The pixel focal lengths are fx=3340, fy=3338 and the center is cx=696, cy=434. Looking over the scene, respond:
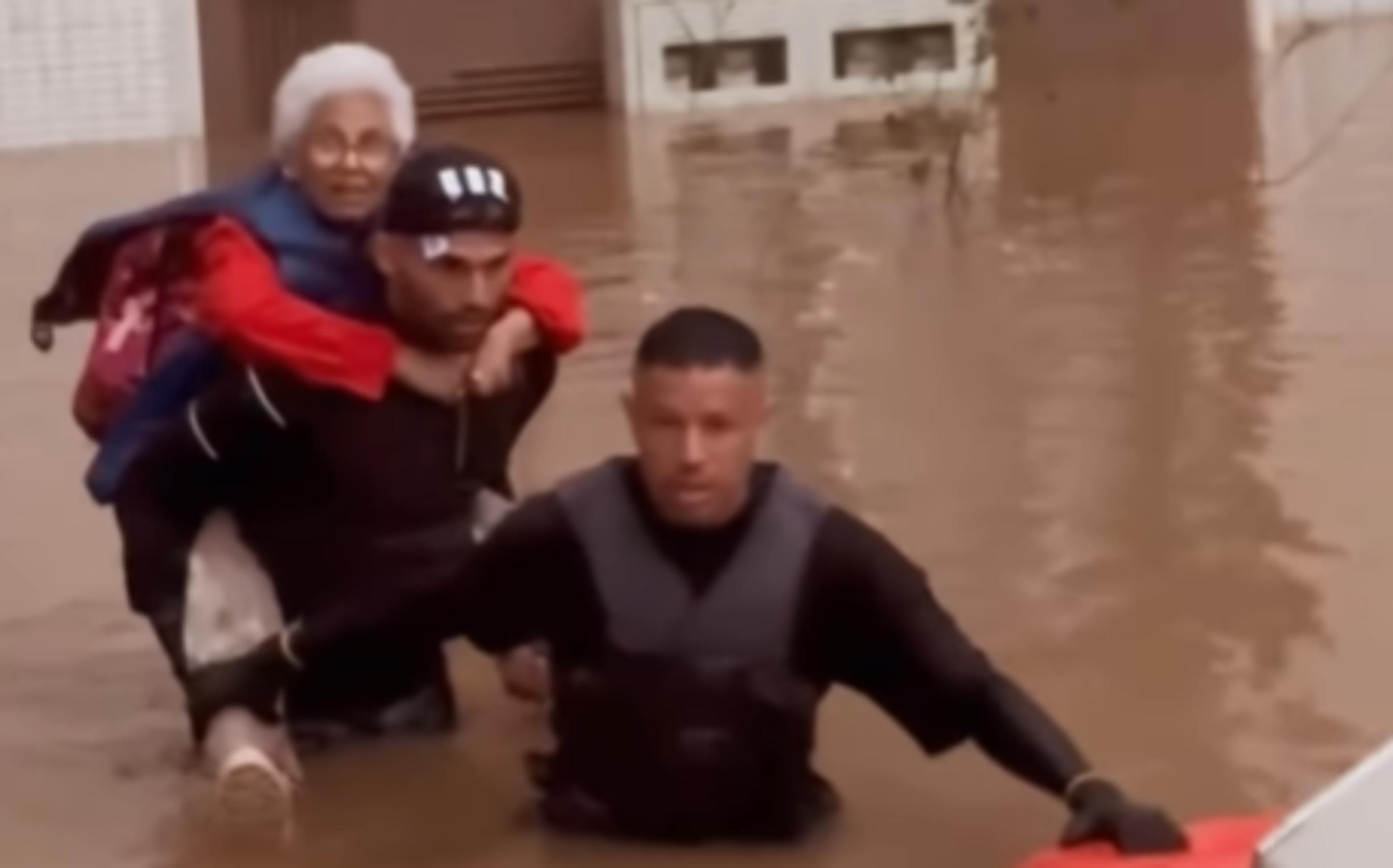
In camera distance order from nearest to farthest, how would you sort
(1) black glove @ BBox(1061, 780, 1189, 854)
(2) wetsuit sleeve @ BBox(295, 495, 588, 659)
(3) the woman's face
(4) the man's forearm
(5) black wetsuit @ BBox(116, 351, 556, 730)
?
(1) black glove @ BBox(1061, 780, 1189, 854), (4) the man's forearm, (2) wetsuit sleeve @ BBox(295, 495, 588, 659), (5) black wetsuit @ BBox(116, 351, 556, 730), (3) the woman's face

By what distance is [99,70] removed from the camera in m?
11.8

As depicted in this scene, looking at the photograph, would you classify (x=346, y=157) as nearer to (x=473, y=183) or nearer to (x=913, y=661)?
(x=473, y=183)

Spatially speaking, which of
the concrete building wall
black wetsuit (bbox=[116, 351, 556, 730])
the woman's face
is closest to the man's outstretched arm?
black wetsuit (bbox=[116, 351, 556, 730])

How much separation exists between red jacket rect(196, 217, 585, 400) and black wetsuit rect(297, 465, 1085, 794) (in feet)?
1.13

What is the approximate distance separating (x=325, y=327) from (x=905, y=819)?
0.84 metres

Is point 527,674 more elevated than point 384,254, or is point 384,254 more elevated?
point 384,254

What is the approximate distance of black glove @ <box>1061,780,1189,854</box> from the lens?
10.0ft

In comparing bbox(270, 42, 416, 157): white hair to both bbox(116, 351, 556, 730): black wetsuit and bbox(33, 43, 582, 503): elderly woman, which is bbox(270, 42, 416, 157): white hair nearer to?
bbox(33, 43, 582, 503): elderly woman

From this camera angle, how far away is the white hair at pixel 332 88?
391cm

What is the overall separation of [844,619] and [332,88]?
0.99m

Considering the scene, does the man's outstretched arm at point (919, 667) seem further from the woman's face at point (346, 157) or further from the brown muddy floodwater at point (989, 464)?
the woman's face at point (346, 157)

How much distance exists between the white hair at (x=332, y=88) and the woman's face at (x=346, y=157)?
15mm

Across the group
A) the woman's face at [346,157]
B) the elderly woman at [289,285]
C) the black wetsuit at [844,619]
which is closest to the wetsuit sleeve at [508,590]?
the black wetsuit at [844,619]

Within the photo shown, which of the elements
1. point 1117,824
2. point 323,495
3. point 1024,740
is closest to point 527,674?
point 323,495
